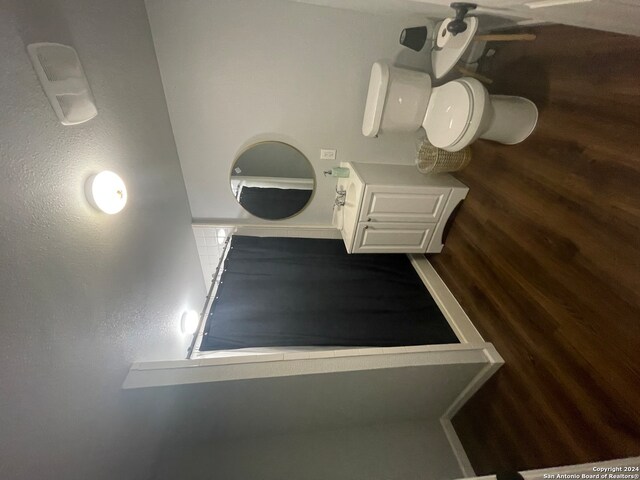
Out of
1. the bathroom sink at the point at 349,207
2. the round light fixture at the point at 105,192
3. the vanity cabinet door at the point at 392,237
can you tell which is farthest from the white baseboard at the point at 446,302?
the round light fixture at the point at 105,192

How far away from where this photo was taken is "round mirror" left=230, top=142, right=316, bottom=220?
196 cm

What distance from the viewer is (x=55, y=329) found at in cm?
78

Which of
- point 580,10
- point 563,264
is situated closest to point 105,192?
point 580,10

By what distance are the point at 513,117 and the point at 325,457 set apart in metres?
2.15

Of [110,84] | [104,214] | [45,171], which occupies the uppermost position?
[110,84]

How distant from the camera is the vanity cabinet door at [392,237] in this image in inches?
75.0

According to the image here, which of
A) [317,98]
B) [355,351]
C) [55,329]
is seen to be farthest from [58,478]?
[317,98]

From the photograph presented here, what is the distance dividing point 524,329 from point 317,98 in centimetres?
176

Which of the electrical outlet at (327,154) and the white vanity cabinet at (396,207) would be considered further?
the electrical outlet at (327,154)

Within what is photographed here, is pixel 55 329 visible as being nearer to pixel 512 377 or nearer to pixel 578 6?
pixel 578 6

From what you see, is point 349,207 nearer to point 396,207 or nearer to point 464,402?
point 396,207

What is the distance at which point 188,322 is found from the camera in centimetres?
187

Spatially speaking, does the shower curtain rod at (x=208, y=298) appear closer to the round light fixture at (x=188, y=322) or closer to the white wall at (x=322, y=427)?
the round light fixture at (x=188, y=322)

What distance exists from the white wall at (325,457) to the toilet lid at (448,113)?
1.77m
